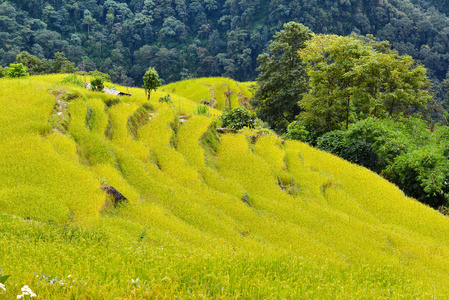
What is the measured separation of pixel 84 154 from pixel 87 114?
2444 mm

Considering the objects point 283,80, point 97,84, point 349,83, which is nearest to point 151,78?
point 97,84

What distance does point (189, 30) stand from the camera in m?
97.8

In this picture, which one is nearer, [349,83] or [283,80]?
[349,83]

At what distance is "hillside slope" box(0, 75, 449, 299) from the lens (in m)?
4.36

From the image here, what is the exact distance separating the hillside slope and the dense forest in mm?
67259

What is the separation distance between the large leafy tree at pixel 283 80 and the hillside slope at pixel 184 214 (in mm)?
14218

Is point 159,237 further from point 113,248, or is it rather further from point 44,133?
point 44,133

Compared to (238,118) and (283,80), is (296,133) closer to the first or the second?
(238,118)

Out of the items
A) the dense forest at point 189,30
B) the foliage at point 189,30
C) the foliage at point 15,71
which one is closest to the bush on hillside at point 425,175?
the foliage at point 15,71

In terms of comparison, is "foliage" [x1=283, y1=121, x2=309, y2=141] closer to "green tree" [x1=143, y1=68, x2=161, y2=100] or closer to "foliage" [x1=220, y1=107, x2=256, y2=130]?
"foliage" [x1=220, y1=107, x2=256, y2=130]

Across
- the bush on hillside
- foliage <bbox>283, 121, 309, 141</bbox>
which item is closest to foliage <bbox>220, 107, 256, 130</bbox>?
foliage <bbox>283, 121, 309, 141</bbox>

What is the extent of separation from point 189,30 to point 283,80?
74.6 meters

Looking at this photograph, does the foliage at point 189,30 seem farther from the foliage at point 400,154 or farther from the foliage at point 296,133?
the foliage at point 400,154

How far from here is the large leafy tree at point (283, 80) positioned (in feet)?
96.8
